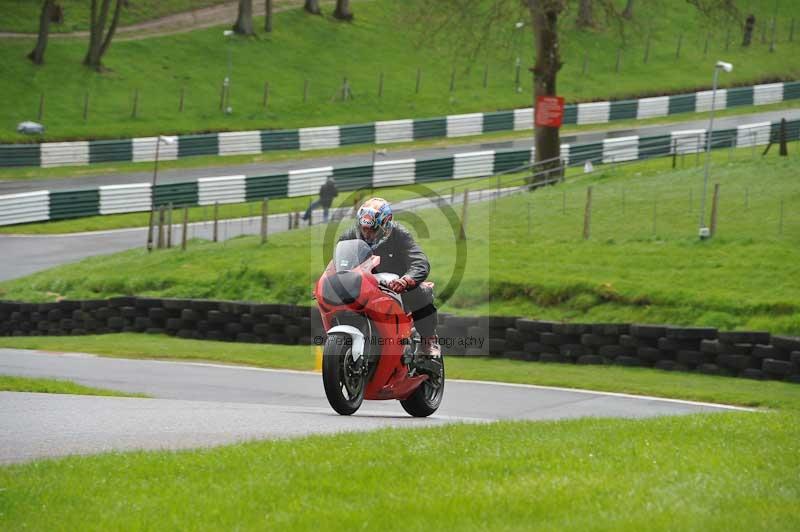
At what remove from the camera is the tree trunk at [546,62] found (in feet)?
108

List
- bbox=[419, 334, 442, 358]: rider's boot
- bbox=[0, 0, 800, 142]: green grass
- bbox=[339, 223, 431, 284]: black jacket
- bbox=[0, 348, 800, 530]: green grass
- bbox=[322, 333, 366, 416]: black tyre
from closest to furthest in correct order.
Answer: bbox=[0, 348, 800, 530]: green grass, bbox=[322, 333, 366, 416]: black tyre, bbox=[339, 223, 431, 284]: black jacket, bbox=[419, 334, 442, 358]: rider's boot, bbox=[0, 0, 800, 142]: green grass

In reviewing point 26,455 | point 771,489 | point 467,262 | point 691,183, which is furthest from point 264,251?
point 771,489

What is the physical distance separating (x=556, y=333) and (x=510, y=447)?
36.3ft

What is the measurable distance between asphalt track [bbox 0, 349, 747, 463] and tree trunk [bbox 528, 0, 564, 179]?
1628 centimetres

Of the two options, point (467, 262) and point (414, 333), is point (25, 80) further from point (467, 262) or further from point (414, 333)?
point (414, 333)

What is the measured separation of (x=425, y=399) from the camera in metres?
13.0

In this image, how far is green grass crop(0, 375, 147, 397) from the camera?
1531cm

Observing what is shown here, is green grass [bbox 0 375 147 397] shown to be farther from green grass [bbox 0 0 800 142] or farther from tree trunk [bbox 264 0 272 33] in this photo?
tree trunk [bbox 264 0 272 33]

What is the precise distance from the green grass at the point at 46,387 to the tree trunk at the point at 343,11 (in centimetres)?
4912

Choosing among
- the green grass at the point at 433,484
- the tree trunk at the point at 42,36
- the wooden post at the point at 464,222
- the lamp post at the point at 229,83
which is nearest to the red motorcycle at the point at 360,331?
the green grass at the point at 433,484

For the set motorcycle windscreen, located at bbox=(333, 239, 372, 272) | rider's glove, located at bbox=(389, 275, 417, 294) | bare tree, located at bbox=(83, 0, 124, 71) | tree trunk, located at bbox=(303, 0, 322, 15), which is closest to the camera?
motorcycle windscreen, located at bbox=(333, 239, 372, 272)

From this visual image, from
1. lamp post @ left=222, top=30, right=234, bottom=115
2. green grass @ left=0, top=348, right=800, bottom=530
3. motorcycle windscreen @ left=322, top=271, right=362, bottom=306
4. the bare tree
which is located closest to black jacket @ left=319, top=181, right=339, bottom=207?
lamp post @ left=222, top=30, right=234, bottom=115

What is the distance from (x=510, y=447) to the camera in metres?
9.12

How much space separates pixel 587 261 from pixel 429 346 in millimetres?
11088
